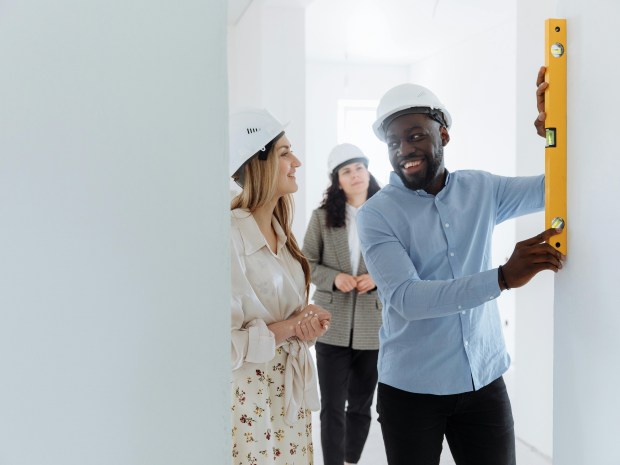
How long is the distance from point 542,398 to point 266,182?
2.23 m

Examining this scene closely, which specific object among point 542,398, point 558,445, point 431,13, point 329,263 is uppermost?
point 431,13

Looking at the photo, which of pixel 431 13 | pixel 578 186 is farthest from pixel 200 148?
pixel 431 13

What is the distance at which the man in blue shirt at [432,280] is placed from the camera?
5.33 feet

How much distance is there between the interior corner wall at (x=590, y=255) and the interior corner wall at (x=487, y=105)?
4002 millimetres

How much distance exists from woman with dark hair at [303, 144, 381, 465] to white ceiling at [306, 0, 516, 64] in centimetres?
181

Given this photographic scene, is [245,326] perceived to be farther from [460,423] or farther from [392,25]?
[392,25]

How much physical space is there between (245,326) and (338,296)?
1.45 m

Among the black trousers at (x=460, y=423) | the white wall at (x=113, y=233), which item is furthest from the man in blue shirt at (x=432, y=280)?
the white wall at (x=113, y=233)

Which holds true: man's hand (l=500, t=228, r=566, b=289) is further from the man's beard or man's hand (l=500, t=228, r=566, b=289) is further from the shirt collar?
the shirt collar

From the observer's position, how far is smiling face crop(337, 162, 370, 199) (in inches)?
126

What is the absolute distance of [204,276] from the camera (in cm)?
87

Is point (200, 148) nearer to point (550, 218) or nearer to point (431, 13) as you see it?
point (550, 218)

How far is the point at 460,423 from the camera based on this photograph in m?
1.67

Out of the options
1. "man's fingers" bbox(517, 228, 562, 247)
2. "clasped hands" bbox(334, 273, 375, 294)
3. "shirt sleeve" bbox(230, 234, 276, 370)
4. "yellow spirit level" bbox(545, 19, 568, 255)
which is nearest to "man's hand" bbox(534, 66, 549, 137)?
"yellow spirit level" bbox(545, 19, 568, 255)
